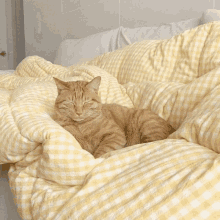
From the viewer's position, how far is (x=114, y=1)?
2717mm

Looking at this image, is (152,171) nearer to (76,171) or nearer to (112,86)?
(76,171)

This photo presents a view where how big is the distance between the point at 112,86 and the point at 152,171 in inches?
38.1

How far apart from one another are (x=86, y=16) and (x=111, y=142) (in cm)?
264

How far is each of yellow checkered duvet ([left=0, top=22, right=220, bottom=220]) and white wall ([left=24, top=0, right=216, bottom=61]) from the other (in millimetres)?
856

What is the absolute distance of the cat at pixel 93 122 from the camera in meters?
1.09

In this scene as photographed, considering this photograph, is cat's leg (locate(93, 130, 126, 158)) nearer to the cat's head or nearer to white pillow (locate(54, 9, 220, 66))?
the cat's head

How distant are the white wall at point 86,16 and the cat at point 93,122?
1.35 metres

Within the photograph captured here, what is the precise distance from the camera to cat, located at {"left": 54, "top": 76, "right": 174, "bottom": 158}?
43.0 inches

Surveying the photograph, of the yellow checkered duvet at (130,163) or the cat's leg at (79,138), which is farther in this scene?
the cat's leg at (79,138)

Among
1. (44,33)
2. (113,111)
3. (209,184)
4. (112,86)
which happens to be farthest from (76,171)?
(44,33)

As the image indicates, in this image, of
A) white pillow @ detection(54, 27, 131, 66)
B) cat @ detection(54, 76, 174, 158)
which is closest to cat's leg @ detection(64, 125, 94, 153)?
cat @ detection(54, 76, 174, 158)

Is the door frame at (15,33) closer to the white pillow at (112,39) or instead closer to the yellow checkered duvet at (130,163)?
the white pillow at (112,39)

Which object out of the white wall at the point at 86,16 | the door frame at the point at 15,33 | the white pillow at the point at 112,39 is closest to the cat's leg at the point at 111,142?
the white pillow at the point at 112,39

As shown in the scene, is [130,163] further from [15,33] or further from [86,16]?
[15,33]
